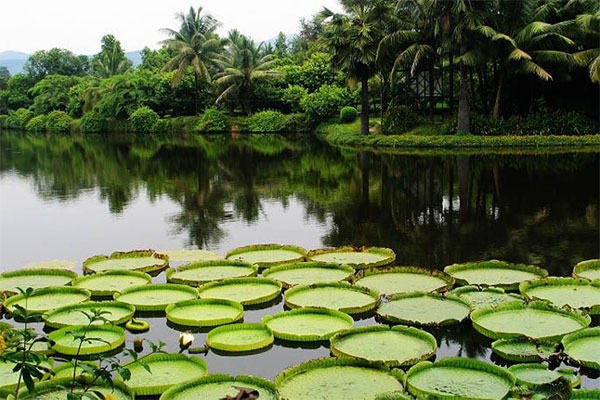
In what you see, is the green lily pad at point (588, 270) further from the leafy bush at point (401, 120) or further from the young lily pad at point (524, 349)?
the leafy bush at point (401, 120)

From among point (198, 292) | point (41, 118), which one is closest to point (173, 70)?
point (41, 118)

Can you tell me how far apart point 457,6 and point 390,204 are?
12982 mm

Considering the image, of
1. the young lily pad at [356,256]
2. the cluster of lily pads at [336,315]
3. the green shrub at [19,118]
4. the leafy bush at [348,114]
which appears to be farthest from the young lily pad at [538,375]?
the green shrub at [19,118]

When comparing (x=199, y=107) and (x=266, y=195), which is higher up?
(x=199, y=107)

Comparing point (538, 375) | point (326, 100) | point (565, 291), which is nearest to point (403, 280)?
point (565, 291)

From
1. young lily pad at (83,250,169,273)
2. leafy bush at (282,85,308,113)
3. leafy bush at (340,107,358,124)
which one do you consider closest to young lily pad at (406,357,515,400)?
young lily pad at (83,250,169,273)

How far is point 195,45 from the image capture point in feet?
Answer: 147

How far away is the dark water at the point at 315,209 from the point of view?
1117 cm

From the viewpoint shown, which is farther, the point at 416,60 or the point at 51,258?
the point at 416,60

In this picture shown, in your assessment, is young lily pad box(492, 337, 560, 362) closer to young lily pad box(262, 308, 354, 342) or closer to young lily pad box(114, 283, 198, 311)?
young lily pad box(262, 308, 354, 342)

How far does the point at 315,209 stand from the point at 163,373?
9.72m

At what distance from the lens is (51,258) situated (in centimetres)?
1211

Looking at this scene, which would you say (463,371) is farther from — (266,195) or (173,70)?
(173,70)

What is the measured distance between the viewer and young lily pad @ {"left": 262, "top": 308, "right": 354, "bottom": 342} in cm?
750
